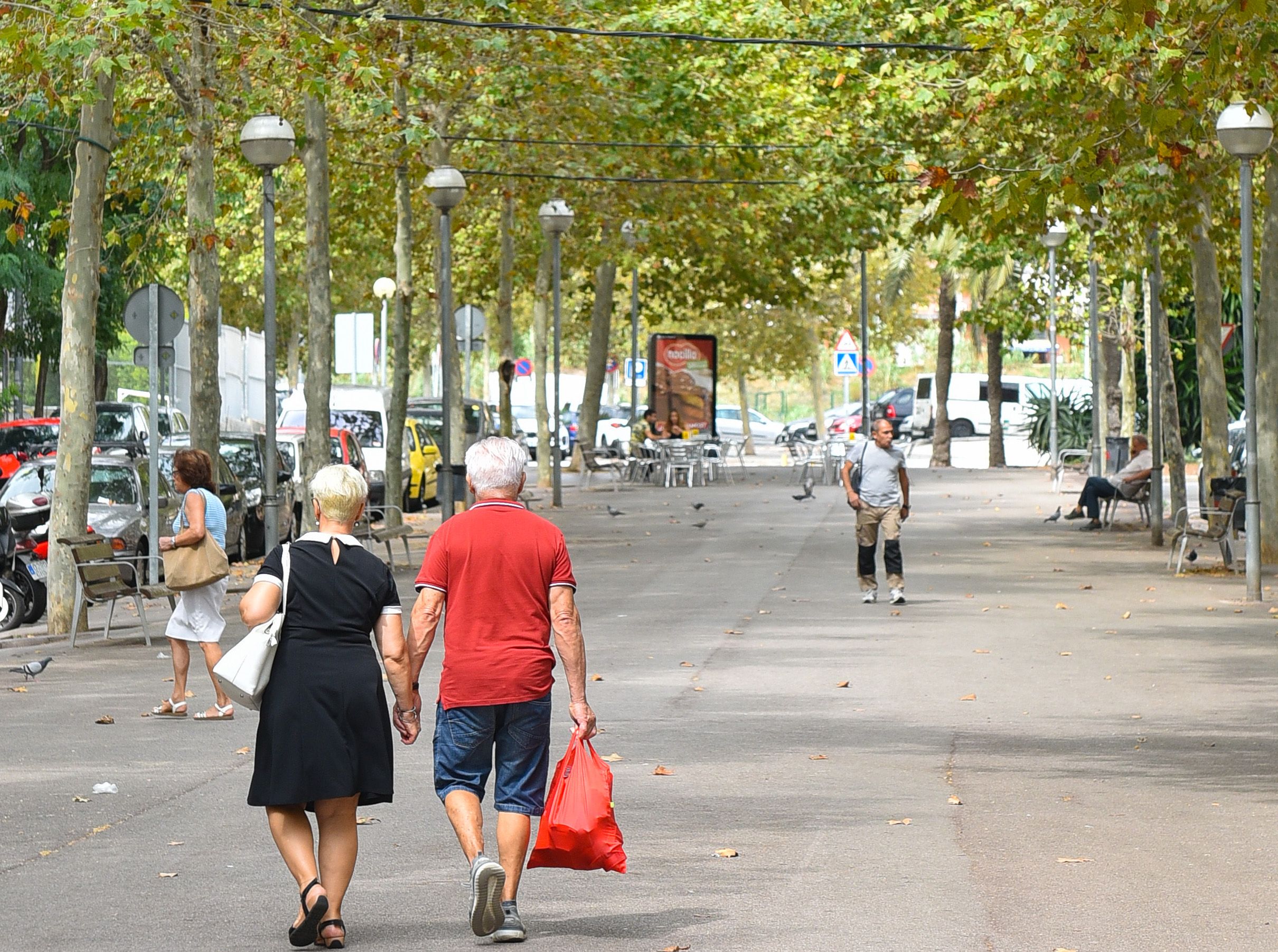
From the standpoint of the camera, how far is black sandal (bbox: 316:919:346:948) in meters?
6.15

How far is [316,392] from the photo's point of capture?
76.3ft

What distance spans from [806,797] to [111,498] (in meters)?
12.6

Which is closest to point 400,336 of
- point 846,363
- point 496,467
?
point 496,467

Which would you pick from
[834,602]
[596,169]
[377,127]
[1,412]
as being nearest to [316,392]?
[377,127]

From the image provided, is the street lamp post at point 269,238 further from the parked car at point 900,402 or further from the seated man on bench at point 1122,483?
the parked car at point 900,402

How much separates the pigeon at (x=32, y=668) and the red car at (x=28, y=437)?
45.6 ft

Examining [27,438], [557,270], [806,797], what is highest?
[557,270]

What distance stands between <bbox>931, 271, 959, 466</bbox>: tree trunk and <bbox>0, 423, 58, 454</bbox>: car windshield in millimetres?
25678

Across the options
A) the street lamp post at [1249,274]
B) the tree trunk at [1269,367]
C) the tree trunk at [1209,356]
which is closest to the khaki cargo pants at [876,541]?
the street lamp post at [1249,274]

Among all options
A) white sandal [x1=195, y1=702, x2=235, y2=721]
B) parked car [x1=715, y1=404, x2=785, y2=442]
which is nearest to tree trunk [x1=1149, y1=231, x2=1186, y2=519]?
white sandal [x1=195, y1=702, x2=235, y2=721]

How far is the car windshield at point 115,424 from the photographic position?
30188 millimetres

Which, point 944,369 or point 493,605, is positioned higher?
point 944,369

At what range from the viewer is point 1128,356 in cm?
4388

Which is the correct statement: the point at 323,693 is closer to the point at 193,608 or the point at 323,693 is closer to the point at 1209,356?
the point at 193,608
